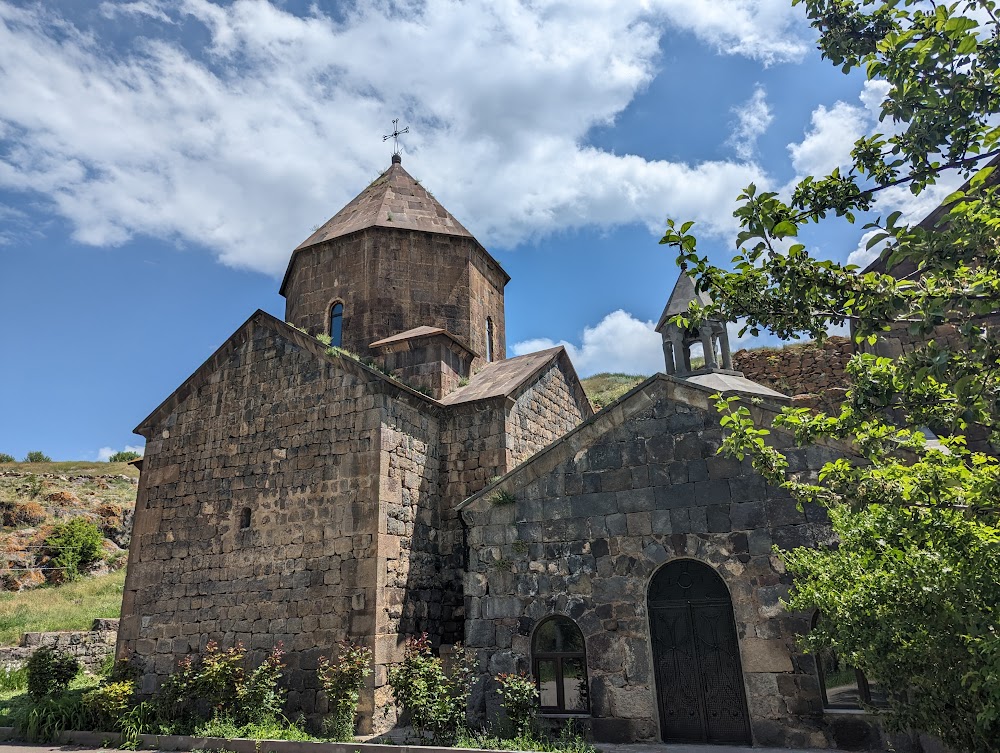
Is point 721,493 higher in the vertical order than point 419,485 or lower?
lower

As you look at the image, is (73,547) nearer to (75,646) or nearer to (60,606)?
(60,606)

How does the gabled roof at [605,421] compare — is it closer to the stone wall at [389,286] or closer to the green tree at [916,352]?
the green tree at [916,352]

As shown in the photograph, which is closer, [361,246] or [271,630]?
[271,630]

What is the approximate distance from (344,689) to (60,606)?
590 inches

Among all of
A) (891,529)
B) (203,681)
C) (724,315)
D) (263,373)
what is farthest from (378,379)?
(891,529)

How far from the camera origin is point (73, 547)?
2141 cm

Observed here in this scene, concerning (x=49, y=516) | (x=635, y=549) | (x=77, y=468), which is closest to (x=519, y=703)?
(x=635, y=549)

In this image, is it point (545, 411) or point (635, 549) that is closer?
point (635, 549)

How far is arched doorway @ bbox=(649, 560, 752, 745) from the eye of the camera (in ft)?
22.6

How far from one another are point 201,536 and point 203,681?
8.70 ft

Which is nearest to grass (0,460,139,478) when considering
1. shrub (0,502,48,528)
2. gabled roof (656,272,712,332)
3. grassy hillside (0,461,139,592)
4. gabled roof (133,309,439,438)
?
grassy hillside (0,461,139,592)

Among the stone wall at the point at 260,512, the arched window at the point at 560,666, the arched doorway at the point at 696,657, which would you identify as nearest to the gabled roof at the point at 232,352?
the stone wall at the point at 260,512

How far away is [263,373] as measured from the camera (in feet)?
36.7

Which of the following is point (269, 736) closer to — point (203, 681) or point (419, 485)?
point (203, 681)
